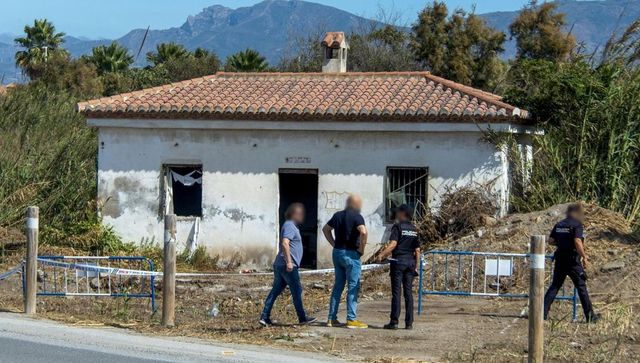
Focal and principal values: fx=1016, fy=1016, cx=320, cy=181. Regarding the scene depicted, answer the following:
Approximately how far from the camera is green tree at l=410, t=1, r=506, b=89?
50.2 metres

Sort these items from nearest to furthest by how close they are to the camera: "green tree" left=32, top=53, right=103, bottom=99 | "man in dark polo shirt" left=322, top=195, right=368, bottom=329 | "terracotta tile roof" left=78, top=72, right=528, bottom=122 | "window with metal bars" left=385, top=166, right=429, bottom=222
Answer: "man in dark polo shirt" left=322, top=195, right=368, bottom=329
"terracotta tile roof" left=78, top=72, right=528, bottom=122
"window with metal bars" left=385, top=166, right=429, bottom=222
"green tree" left=32, top=53, right=103, bottom=99

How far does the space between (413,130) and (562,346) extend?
33.9 feet

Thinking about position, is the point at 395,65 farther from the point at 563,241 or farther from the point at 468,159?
the point at 563,241

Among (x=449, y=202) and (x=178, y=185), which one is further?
(x=178, y=185)

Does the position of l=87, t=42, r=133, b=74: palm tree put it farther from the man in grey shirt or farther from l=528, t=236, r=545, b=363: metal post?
l=528, t=236, r=545, b=363: metal post

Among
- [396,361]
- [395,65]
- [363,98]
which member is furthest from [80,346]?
[395,65]

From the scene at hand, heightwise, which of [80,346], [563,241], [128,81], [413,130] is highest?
[128,81]

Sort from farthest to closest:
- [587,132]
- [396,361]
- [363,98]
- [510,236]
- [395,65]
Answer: [395,65]
[363,98]
[587,132]
[510,236]
[396,361]

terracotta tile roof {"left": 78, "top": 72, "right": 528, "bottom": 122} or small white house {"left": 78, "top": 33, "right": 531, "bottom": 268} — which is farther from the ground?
terracotta tile roof {"left": 78, "top": 72, "right": 528, "bottom": 122}

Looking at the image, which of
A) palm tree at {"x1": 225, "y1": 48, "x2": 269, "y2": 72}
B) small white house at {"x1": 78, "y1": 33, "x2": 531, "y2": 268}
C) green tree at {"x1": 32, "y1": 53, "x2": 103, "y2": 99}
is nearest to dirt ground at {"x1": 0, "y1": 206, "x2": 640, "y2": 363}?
small white house at {"x1": 78, "y1": 33, "x2": 531, "y2": 268}

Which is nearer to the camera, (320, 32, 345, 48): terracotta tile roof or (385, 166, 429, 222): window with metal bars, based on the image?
(385, 166, 429, 222): window with metal bars

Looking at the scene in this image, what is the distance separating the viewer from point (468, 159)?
2206cm

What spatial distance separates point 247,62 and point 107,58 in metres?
13.7

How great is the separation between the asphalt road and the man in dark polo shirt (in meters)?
1.88
